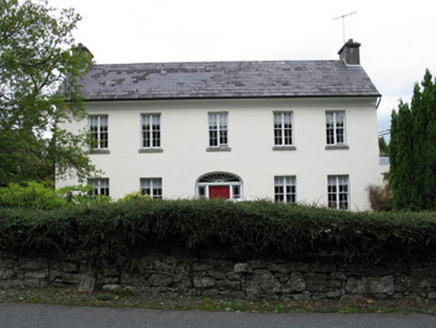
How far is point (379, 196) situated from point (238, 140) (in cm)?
724

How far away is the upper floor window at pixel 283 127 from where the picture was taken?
2014cm

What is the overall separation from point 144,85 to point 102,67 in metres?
3.40

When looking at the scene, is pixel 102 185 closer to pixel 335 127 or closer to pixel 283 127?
pixel 283 127

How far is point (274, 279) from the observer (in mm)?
6820

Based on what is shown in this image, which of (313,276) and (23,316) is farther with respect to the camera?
(313,276)

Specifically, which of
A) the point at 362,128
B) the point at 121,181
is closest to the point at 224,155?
the point at 121,181

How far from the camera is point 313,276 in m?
6.81

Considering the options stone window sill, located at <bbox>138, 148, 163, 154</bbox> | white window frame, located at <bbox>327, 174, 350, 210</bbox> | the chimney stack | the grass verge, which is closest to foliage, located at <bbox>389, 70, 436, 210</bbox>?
the grass verge

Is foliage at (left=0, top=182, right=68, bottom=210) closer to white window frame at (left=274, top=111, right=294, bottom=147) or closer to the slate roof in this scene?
the slate roof

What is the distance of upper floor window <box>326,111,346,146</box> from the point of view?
20125mm

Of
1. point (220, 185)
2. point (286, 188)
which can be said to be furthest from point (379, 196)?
point (220, 185)

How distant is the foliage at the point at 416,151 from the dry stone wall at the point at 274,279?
16.1 feet

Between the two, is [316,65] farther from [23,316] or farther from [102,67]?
[23,316]

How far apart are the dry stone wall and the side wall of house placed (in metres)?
12.5
